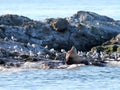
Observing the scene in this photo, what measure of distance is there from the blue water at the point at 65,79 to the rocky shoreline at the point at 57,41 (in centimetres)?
138

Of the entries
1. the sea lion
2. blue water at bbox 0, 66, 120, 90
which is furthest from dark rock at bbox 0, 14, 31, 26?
blue water at bbox 0, 66, 120, 90

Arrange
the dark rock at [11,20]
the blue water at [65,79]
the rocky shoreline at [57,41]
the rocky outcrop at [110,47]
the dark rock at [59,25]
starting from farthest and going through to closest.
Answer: the dark rock at [11,20]
the dark rock at [59,25]
the rocky outcrop at [110,47]
the rocky shoreline at [57,41]
the blue water at [65,79]

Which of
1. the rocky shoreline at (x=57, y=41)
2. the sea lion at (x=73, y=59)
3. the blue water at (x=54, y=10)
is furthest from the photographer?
the blue water at (x=54, y=10)

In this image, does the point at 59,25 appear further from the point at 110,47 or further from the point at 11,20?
the point at 110,47

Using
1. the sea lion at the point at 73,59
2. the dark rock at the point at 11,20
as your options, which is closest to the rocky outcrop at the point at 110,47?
the sea lion at the point at 73,59

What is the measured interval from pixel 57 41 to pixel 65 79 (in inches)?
584

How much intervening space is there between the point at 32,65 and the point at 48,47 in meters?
10.2

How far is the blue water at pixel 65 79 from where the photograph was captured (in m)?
38.3

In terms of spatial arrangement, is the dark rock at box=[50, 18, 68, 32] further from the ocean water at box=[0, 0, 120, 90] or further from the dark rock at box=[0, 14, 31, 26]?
the ocean water at box=[0, 0, 120, 90]

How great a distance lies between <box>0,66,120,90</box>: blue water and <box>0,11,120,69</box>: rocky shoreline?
1382 millimetres

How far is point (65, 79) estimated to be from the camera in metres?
41.7

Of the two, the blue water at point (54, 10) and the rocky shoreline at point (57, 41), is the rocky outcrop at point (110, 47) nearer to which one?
the rocky shoreline at point (57, 41)

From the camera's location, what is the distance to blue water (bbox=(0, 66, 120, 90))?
1507 inches

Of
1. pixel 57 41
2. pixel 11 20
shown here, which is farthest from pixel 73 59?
pixel 11 20
